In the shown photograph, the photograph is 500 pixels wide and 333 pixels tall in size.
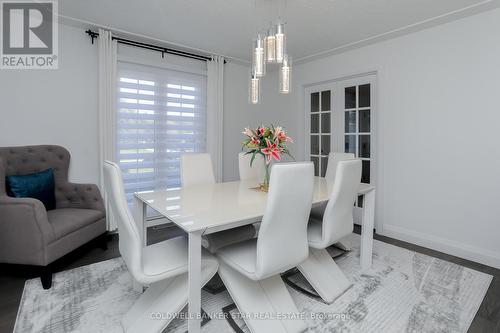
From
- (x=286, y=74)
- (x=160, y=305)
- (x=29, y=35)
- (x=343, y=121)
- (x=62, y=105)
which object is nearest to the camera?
(x=160, y=305)

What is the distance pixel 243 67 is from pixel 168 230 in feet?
9.08

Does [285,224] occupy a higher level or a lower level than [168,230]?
higher

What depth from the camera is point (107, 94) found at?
10.2 feet

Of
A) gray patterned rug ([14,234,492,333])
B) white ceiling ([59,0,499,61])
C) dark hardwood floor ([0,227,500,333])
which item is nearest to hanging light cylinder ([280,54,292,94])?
white ceiling ([59,0,499,61])

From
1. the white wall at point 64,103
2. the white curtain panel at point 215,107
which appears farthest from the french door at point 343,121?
the white wall at point 64,103

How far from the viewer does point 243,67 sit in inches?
171

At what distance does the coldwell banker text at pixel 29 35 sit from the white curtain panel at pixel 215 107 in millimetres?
1833

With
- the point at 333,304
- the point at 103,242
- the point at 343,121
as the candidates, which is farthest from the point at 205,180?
the point at 343,121

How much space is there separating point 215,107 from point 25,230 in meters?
2.64

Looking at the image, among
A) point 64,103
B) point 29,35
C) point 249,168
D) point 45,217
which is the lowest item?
point 45,217

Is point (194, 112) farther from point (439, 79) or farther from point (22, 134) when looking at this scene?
point (439, 79)

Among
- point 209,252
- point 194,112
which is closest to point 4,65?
point 194,112

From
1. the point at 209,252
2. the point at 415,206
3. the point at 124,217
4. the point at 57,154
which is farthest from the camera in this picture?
the point at 415,206

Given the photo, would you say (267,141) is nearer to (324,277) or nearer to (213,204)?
(213,204)
